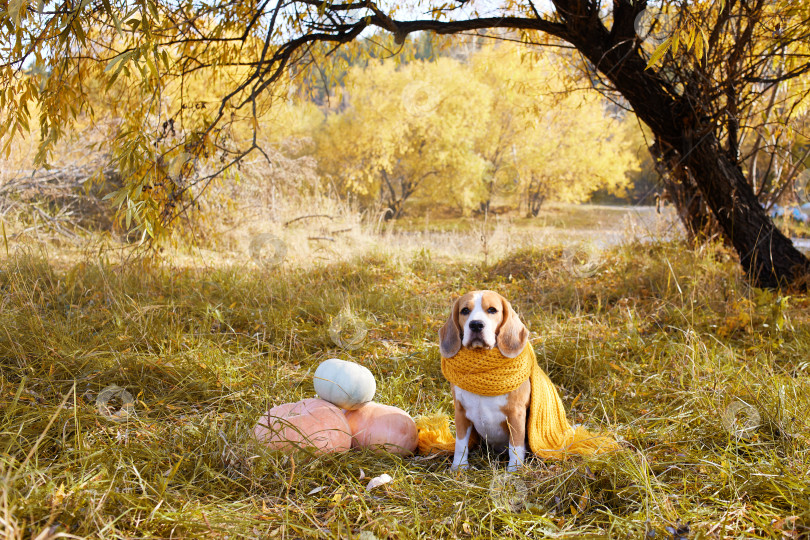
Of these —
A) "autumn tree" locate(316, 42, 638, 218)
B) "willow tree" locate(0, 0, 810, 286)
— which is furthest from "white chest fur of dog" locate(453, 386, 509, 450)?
"autumn tree" locate(316, 42, 638, 218)

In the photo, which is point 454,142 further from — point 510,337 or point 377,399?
point 510,337

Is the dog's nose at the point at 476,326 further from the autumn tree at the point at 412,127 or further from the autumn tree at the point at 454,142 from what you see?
the autumn tree at the point at 454,142

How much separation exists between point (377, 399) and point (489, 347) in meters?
1.15

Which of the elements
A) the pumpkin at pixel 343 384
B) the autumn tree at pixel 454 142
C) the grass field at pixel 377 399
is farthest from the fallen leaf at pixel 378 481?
the autumn tree at pixel 454 142

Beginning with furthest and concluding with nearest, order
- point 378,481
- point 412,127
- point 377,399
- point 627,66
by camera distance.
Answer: point 412,127 < point 627,66 < point 377,399 < point 378,481

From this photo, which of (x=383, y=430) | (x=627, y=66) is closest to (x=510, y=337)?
(x=383, y=430)

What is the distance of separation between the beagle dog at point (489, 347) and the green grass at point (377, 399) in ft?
0.45

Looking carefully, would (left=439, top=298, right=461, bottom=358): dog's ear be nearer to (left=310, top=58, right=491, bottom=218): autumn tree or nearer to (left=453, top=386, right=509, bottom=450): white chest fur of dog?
(left=453, top=386, right=509, bottom=450): white chest fur of dog

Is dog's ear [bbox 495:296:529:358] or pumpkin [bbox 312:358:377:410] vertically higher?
dog's ear [bbox 495:296:529:358]

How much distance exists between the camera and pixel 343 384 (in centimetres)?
246

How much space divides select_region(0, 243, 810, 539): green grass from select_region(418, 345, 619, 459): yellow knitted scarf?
115 millimetres

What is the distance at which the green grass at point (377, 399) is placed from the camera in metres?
1.86

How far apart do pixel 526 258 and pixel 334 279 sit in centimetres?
243

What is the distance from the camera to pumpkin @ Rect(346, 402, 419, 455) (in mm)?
2502
